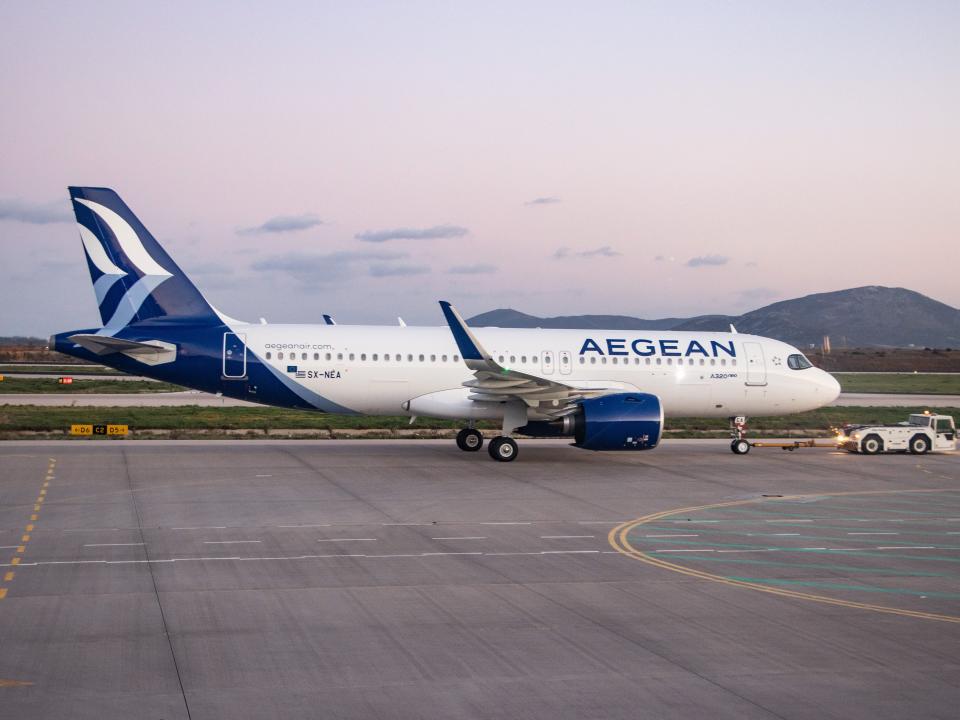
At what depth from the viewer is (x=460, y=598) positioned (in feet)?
43.2

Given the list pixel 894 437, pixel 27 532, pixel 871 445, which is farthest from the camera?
pixel 894 437

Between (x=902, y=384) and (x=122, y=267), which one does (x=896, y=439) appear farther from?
(x=902, y=384)

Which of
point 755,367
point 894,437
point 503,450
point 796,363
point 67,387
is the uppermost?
point 796,363

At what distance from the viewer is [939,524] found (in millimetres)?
19734

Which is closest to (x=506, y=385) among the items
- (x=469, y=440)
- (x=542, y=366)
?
(x=542, y=366)

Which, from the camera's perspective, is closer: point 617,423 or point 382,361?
point 617,423

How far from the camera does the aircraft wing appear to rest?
26391 millimetres

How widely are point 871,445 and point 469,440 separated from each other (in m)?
13.0

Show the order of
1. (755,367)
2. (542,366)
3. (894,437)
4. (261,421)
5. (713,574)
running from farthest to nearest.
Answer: (261,421), (894,437), (755,367), (542,366), (713,574)

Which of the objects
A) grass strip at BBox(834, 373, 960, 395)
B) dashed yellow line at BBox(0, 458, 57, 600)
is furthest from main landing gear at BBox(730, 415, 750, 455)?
grass strip at BBox(834, 373, 960, 395)

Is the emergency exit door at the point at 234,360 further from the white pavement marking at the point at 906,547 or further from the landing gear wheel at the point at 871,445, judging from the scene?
the landing gear wheel at the point at 871,445

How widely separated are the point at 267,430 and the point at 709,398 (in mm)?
15420

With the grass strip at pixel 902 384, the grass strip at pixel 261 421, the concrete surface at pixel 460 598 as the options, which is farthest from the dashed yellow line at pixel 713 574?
the grass strip at pixel 902 384

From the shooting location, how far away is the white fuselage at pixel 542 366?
2861 cm
